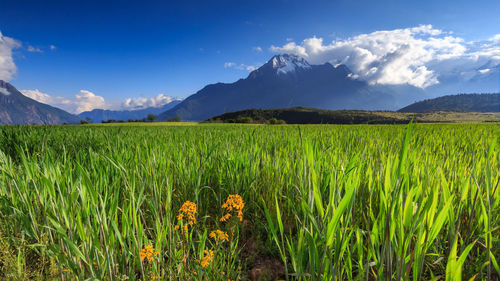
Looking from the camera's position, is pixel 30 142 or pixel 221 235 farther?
pixel 30 142

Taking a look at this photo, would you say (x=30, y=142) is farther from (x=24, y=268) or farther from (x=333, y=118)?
(x=333, y=118)

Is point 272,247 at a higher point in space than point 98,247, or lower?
lower

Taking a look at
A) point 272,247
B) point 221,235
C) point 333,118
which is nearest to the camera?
point 221,235

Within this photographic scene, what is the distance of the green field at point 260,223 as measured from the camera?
872mm

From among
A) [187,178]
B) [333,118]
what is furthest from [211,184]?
[333,118]

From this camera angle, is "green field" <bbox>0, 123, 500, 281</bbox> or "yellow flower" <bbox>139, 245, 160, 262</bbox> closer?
"green field" <bbox>0, 123, 500, 281</bbox>

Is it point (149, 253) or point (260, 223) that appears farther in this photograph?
point (260, 223)

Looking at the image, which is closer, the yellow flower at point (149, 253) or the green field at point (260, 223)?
the green field at point (260, 223)

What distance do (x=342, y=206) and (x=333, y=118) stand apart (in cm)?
11595

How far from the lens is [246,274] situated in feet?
4.58

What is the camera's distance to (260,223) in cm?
184

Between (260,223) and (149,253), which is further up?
(149,253)

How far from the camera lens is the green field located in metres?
0.87

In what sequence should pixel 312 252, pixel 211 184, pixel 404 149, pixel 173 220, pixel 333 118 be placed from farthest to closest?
pixel 333 118 < pixel 211 184 < pixel 173 220 < pixel 312 252 < pixel 404 149
